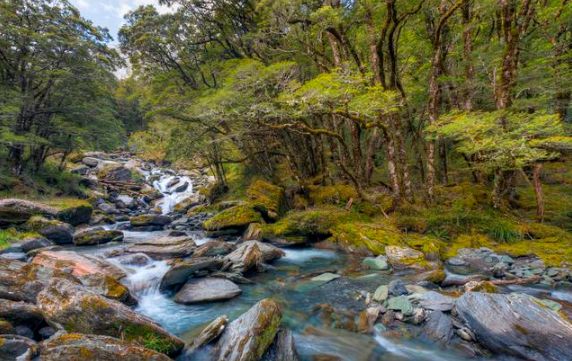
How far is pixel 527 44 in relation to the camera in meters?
12.6

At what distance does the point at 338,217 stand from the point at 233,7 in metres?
12.4

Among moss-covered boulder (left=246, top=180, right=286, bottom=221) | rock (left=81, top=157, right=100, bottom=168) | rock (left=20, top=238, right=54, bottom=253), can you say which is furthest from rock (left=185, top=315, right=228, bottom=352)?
rock (left=81, top=157, right=100, bottom=168)

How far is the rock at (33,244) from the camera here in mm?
9744

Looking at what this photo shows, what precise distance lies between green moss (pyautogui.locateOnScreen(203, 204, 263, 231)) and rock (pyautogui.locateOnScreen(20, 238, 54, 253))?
555 centimetres

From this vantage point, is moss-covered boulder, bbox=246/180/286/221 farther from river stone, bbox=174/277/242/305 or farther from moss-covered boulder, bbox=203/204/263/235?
river stone, bbox=174/277/242/305

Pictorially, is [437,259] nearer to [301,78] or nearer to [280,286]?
[280,286]

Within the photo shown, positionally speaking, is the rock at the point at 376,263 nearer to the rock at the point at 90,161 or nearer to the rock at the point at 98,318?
the rock at the point at 98,318

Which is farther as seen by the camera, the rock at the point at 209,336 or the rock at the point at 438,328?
the rock at the point at 438,328

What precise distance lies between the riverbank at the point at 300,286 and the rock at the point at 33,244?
5 cm

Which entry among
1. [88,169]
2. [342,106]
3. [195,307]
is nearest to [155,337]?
[195,307]

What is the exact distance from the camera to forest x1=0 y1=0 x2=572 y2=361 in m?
4.68

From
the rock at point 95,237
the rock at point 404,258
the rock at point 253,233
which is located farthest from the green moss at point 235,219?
the rock at point 404,258

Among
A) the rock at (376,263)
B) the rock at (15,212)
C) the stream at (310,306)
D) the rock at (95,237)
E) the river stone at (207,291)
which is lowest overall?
the rock at (376,263)

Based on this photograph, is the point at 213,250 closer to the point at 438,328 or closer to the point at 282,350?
the point at 282,350
